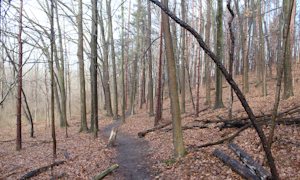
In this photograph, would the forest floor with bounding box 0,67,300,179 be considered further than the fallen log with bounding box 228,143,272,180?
Yes

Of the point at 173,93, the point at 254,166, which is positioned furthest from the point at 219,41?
the point at 254,166

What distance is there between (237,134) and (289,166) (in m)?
2.33

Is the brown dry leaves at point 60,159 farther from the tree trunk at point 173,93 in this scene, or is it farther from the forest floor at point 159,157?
the tree trunk at point 173,93

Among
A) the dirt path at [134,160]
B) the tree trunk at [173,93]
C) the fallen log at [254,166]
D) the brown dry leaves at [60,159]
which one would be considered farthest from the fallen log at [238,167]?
the brown dry leaves at [60,159]

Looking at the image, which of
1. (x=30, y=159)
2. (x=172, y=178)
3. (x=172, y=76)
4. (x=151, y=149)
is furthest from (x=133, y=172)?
(x=30, y=159)

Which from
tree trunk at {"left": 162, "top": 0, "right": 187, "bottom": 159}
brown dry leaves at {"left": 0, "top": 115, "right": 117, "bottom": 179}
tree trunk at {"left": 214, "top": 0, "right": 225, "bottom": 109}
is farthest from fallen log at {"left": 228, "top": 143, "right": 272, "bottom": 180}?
tree trunk at {"left": 214, "top": 0, "right": 225, "bottom": 109}

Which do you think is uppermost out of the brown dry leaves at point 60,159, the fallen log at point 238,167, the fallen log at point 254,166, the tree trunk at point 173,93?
the tree trunk at point 173,93

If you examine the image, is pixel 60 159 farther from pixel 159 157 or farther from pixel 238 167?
pixel 238 167

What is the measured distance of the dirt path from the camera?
552 centimetres

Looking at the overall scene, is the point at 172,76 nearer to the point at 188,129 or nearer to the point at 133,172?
the point at 133,172

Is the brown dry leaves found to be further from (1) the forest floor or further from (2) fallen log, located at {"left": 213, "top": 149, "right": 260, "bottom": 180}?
(2) fallen log, located at {"left": 213, "top": 149, "right": 260, "bottom": 180}

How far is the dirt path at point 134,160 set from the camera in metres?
5.52

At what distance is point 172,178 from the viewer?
483 cm

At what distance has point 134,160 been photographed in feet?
22.5
